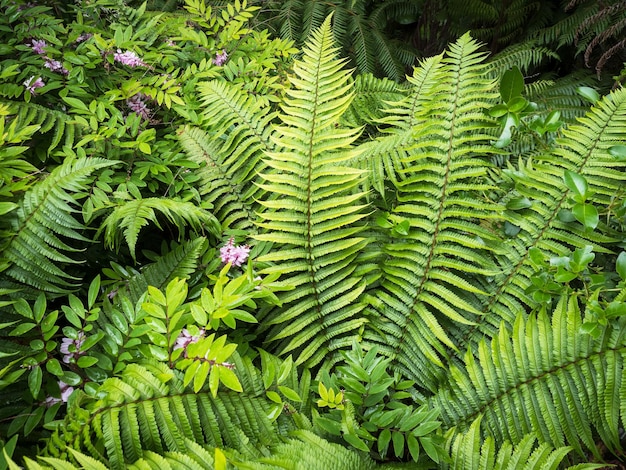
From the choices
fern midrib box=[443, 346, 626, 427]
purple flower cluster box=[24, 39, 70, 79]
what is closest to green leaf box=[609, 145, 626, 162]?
fern midrib box=[443, 346, 626, 427]

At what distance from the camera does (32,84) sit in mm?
1758

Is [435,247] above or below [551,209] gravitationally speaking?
below

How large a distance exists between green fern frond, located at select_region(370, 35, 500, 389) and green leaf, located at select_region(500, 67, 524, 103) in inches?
3.7

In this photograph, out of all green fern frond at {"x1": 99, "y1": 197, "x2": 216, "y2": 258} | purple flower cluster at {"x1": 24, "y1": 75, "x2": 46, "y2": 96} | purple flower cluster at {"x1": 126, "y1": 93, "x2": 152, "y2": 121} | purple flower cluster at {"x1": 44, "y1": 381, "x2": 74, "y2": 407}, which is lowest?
purple flower cluster at {"x1": 44, "y1": 381, "x2": 74, "y2": 407}

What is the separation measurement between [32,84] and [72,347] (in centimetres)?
117

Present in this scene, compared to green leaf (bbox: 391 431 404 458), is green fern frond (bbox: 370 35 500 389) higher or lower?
higher

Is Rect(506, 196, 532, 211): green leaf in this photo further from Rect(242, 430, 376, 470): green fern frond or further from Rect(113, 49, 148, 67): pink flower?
Rect(113, 49, 148, 67): pink flower

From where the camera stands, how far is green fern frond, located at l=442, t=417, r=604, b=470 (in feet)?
3.77

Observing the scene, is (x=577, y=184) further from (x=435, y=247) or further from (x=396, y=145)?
(x=396, y=145)

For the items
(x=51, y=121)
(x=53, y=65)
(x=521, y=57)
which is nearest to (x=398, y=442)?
(x=51, y=121)

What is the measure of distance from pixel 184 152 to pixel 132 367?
3.21ft

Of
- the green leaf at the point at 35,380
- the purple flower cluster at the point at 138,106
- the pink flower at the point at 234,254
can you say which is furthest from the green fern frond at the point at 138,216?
the purple flower cluster at the point at 138,106

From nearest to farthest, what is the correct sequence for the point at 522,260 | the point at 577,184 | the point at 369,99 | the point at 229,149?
the point at 577,184 < the point at 522,260 < the point at 229,149 < the point at 369,99

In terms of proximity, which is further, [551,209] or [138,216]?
[551,209]
